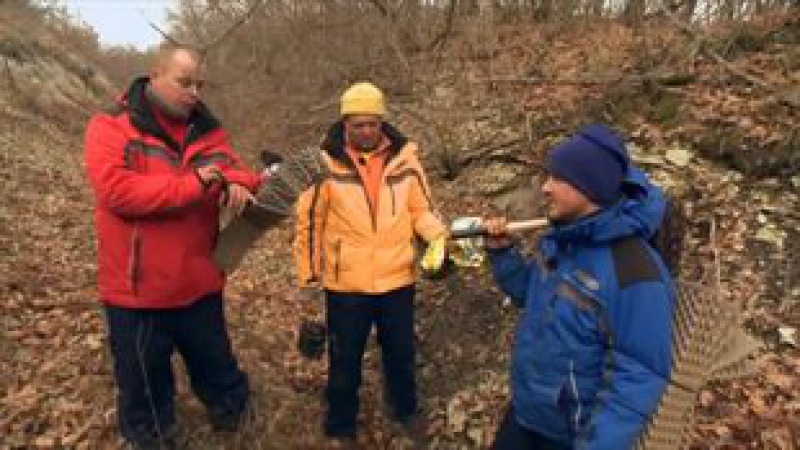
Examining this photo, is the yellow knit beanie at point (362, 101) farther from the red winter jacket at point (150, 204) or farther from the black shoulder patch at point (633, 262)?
the black shoulder patch at point (633, 262)

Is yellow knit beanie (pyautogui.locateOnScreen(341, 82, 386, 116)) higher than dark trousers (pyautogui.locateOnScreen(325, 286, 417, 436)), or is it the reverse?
yellow knit beanie (pyautogui.locateOnScreen(341, 82, 386, 116))

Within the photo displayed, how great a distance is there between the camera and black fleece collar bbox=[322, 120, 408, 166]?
4.25m

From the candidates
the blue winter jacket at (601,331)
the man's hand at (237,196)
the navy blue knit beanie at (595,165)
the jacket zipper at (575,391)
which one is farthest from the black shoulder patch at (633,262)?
the man's hand at (237,196)

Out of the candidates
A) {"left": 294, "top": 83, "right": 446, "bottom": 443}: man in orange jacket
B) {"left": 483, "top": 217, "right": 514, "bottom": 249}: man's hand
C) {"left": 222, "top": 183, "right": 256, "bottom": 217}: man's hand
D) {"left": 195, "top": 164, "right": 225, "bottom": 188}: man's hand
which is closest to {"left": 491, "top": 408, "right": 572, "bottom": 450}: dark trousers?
{"left": 483, "top": 217, "right": 514, "bottom": 249}: man's hand

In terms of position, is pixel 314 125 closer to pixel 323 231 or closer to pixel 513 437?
pixel 323 231

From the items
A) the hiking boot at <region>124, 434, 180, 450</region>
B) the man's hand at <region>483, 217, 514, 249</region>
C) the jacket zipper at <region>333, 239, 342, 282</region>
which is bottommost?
the hiking boot at <region>124, 434, 180, 450</region>

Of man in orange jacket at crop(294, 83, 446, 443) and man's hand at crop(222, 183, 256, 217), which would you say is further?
man in orange jacket at crop(294, 83, 446, 443)

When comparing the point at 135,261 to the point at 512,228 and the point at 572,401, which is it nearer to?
the point at 512,228

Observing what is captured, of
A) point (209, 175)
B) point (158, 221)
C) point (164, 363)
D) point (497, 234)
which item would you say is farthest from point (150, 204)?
point (497, 234)

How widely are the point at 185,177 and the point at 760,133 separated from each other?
15.7ft

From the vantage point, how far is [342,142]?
4.27m

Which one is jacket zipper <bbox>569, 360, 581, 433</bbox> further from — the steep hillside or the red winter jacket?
the red winter jacket

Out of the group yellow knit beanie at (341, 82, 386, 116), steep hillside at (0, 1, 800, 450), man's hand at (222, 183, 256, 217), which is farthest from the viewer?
steep hillside at (0, 1, 800, 450)

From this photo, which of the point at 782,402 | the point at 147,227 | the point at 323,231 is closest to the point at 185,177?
the point at 147,227
